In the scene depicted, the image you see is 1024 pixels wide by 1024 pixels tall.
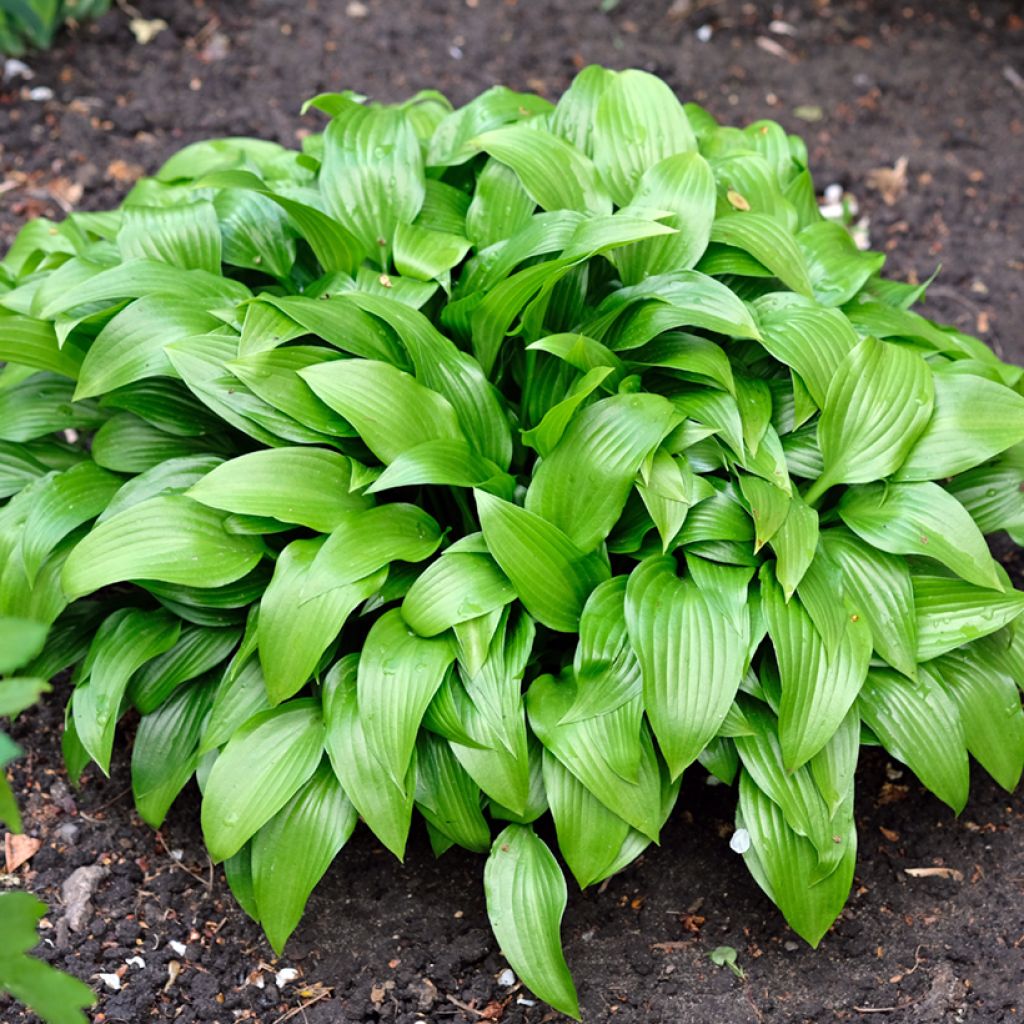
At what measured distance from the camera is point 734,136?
316cm

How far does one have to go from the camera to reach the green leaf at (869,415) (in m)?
2.43

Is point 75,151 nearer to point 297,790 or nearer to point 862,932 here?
point 297,790

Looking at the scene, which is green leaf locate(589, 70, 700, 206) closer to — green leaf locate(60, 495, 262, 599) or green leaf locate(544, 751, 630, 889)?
green leaf locate(60, 495, 262, 599)

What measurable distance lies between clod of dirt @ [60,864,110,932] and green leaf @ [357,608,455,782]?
75cm

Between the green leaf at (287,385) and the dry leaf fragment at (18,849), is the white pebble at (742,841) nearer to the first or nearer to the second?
the green leaf at (287,385)

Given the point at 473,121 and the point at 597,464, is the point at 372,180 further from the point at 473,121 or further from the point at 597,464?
the point at 597,464

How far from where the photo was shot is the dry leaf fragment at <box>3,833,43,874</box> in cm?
254

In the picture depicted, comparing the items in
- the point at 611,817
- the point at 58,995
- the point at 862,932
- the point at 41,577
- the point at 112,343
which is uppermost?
the point at 112,343

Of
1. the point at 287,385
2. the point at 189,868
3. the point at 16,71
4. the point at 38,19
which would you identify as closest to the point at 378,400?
the point at 287,385

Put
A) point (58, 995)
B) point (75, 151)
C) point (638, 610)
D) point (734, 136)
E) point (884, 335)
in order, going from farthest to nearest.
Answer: point (75, 151) < point (734, 136) < point (884, 335) < point (638, 610) < point (58, 995)

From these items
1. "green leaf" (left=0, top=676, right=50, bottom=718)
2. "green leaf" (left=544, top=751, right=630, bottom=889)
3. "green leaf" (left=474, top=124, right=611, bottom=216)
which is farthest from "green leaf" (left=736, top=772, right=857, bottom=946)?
"green leaf" (left=0, top=676, right=50, bottom=718)

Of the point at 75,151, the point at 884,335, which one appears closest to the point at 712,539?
the point at 884,335

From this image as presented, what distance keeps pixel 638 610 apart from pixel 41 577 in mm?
1208

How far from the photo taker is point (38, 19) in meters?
4.04
